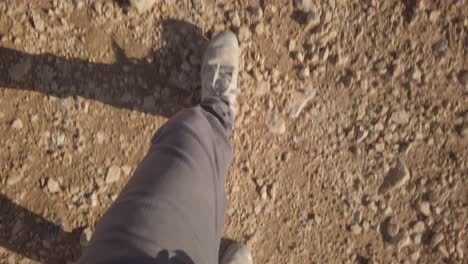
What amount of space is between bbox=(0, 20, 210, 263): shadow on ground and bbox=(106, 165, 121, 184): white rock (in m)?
0.26

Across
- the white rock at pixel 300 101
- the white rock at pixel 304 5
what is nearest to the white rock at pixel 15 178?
the white rock at pixel 300 101

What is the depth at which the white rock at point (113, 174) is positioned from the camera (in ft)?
6.66

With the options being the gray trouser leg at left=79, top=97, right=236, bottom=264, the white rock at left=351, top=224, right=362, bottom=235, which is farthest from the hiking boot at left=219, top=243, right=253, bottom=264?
the white rock at left=351, top=224, right=362, bottom=235

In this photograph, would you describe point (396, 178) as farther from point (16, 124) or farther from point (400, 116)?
point (16, 124)

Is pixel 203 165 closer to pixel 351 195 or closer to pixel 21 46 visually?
pixel 351 195

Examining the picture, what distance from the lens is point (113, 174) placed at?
2029mm

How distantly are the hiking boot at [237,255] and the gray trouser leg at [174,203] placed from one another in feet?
1.21

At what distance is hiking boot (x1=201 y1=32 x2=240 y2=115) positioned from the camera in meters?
1.92

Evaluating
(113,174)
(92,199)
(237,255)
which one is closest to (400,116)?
(237,255)

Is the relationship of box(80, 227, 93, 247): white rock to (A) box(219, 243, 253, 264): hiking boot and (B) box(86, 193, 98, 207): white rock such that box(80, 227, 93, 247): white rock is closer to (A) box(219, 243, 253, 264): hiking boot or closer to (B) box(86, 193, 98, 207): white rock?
(B) box(86, 193, 98, 207): white rock

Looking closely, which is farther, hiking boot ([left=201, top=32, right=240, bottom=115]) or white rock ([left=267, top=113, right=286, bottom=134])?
white rock ([left=267, top=113, right=286, bottom=134])

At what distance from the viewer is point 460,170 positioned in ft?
6.78

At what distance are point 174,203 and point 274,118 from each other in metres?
0.75

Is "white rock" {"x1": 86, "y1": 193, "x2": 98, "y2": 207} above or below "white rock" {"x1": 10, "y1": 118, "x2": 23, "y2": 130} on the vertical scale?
below
